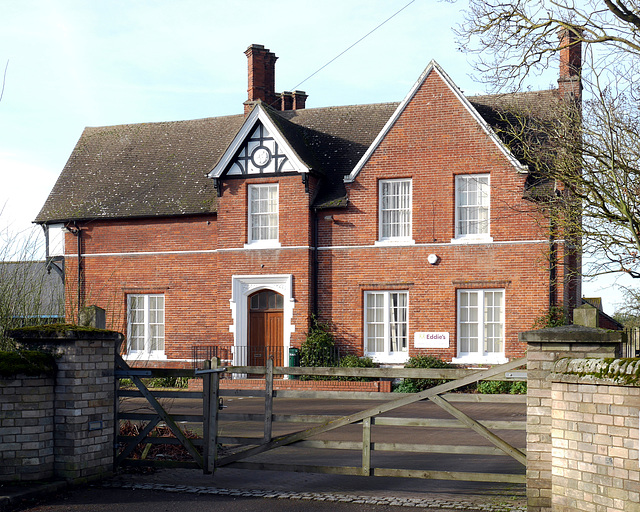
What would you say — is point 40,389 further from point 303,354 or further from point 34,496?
point 303,354

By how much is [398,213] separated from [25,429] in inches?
675

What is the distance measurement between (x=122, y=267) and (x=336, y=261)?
312 inches

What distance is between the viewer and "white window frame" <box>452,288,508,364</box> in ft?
77.0

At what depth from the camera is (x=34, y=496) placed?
877 cm

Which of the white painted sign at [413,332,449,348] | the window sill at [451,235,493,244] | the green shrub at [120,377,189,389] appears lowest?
the green shrub at [120,377,189,389]

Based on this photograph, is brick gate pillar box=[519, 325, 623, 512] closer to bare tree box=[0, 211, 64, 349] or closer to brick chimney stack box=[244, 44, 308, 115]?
bare tree box=[0, 211, 64, 349]

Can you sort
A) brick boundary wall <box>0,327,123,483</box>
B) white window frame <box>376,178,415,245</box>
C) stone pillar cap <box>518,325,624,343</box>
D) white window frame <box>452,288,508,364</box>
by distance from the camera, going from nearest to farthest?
stone pillar cap <box>518,325,624,343</box>
brick boundary wall <box>0,327,123,483</box>
white window frame <box>452,288,508,364</box>
white window frame <box>376,178,415,245</box>

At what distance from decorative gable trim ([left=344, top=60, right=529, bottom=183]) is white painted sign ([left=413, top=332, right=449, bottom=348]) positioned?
543 centimetres

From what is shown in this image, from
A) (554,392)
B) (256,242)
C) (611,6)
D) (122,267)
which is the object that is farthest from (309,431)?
(122,267)

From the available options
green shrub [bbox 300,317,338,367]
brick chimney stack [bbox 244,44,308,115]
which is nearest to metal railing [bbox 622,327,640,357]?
green shrub [bbox 300,317,338,367]

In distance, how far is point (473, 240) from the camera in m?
23.8

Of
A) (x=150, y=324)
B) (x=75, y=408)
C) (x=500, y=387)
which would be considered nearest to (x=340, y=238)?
(x=500, y=387)

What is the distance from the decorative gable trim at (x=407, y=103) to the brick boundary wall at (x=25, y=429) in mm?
16638

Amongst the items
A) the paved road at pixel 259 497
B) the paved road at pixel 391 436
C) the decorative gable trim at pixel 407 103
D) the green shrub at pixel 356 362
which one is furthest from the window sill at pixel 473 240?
the paved road at pixel 259 497
